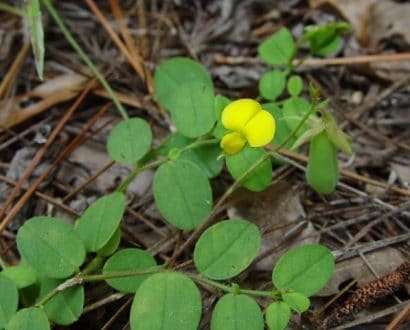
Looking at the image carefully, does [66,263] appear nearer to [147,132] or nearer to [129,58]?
[147,132]

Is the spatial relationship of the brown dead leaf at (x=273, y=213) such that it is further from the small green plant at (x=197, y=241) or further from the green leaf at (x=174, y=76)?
the green leaf at (x=174, y=76)

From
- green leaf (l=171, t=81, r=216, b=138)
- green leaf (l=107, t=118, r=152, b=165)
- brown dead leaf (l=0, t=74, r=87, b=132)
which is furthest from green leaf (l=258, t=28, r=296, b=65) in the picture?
brown dead leaf (l=0, t=74, r=87, b=132)

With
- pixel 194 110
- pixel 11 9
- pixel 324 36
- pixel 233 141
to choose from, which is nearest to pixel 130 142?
pixel 194 110

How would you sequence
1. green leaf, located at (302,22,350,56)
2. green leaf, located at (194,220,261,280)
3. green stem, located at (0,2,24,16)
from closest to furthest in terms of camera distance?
green leaf, located at (194,220,261,280)
green leaf, located at (302,22,350,56)
green stem, located at (0,2,24,16)

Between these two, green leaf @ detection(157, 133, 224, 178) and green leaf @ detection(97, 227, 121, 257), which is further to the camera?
green leaf @ detection(157, 133, 224, 178)

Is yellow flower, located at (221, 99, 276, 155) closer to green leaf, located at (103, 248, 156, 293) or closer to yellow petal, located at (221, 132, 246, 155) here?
yellow petal, located at (221, 132, 246, 155)

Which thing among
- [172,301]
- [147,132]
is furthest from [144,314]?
[147,132]
